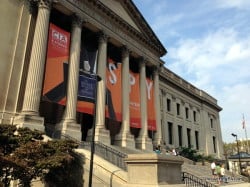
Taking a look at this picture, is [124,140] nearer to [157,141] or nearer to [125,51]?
[157,141]

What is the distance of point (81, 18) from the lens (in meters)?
23.6

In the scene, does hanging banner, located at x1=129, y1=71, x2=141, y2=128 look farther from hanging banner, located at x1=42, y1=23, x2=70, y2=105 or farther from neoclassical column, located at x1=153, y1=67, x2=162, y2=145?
hanging banner, located at x1=42, y1=23, x2=70, y2=105

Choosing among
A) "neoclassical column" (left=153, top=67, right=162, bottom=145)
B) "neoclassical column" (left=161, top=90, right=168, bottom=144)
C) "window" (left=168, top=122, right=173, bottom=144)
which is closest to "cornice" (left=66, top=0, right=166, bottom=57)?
"neoclassical column" (left=153, top=67, right=162, bottom=145)

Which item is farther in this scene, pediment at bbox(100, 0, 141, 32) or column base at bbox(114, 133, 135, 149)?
pediment at bbox(100, 0, 141, 32)

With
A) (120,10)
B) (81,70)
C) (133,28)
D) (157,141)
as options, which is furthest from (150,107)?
(81,70)

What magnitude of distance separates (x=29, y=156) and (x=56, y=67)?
939 cm

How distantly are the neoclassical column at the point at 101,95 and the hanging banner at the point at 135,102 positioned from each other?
488cm

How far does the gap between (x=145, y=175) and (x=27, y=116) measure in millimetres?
10042

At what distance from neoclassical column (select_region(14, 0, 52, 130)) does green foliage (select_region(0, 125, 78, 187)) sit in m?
3.91

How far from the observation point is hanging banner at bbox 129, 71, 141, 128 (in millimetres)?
27922

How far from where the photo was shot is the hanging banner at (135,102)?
91.6 feet

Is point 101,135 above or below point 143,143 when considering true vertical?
above

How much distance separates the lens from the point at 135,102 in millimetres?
28766

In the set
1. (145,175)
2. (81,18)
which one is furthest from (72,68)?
(145,175)
